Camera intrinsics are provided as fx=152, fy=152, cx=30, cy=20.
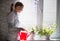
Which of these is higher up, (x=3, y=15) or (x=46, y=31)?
(x=3, y=15)

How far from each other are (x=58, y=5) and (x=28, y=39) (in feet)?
2.34

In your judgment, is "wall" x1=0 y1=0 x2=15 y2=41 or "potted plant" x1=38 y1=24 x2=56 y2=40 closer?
"wall" x1=0 y1=0 x2=15 y2=41

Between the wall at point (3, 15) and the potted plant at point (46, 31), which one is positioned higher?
the wall at point (3, 15)

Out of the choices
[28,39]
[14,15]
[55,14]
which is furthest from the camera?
[55,14]

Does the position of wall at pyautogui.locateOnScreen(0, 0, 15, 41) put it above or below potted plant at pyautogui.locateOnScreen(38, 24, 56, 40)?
above

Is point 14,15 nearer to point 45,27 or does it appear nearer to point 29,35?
point 29,35

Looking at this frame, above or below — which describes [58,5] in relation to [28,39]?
above

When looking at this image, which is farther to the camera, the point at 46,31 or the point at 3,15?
the point at 46,31

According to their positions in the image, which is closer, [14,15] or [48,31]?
[14,15]

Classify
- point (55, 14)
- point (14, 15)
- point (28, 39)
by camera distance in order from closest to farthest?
point (14, 15)
point (28, 39)
point (55, 14)

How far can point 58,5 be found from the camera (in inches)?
94.0

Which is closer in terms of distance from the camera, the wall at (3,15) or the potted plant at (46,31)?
the wall at (3,15)

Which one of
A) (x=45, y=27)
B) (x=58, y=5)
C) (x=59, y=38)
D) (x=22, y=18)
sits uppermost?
(x=58, y=5)

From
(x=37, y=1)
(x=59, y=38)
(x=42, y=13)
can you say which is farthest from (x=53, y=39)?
(x=37, y=1)
